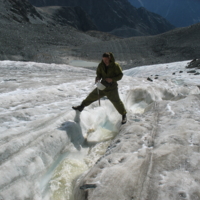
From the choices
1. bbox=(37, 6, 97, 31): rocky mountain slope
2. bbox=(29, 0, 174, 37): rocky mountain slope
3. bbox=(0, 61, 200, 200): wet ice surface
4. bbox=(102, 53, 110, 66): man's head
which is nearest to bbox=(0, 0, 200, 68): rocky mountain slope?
bbox=(0, 61, 200, 200): wet ice surface

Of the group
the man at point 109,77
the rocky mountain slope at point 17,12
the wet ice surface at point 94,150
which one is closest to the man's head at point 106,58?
the man at point 109,77

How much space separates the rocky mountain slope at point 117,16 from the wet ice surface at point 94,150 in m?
98.3

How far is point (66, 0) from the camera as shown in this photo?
110875 mm

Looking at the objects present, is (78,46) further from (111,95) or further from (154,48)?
(111,95)

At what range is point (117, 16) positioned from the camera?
362ft

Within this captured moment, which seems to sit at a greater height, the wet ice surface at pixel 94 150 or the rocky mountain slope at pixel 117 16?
the rocky mountain slope at pixel 117 16

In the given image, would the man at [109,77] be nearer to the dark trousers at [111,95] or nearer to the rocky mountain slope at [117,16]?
the dark trousers at [111,95]

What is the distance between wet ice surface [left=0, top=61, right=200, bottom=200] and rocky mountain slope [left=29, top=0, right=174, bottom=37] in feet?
322

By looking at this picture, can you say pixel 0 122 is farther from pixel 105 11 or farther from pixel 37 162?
pixel 105 11

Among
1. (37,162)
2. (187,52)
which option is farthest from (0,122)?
(187,52)

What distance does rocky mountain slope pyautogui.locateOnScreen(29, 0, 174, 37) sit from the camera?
106625 mm

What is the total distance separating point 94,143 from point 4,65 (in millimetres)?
8108

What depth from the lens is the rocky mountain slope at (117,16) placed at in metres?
107

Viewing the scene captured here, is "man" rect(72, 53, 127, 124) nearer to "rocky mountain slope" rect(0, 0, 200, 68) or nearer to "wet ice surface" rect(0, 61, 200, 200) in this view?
"wet ice surface" rect(0, 61, 200, 200)
